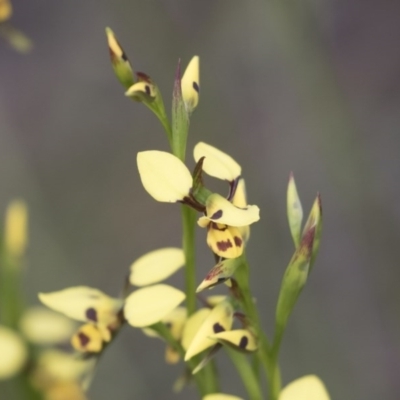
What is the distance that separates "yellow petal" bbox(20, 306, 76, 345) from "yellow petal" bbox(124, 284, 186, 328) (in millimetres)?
162

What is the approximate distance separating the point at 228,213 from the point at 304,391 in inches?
3.3

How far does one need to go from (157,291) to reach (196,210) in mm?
47

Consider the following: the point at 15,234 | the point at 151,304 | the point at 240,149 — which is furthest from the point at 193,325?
the point at 240,149

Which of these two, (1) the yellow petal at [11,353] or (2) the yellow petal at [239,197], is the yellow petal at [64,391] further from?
(2) the yellow petal at [239,197]

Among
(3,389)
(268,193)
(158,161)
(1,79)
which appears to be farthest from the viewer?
(1,79)

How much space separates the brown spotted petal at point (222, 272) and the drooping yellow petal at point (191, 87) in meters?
0.06

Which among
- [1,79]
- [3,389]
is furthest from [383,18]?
[3,389]

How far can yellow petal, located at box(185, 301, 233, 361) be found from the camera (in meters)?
0.22

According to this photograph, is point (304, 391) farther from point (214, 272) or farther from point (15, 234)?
point (15, 234)

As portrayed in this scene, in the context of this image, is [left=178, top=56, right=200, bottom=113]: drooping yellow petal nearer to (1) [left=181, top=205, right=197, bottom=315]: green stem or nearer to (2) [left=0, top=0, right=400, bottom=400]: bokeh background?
(1) [left=181, top=205, right=197, bottom=315]: green stem

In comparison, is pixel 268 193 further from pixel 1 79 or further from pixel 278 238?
pixel 1 79

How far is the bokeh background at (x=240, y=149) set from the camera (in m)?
0.78

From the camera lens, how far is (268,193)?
0.90 meters

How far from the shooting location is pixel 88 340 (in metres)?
0.26
